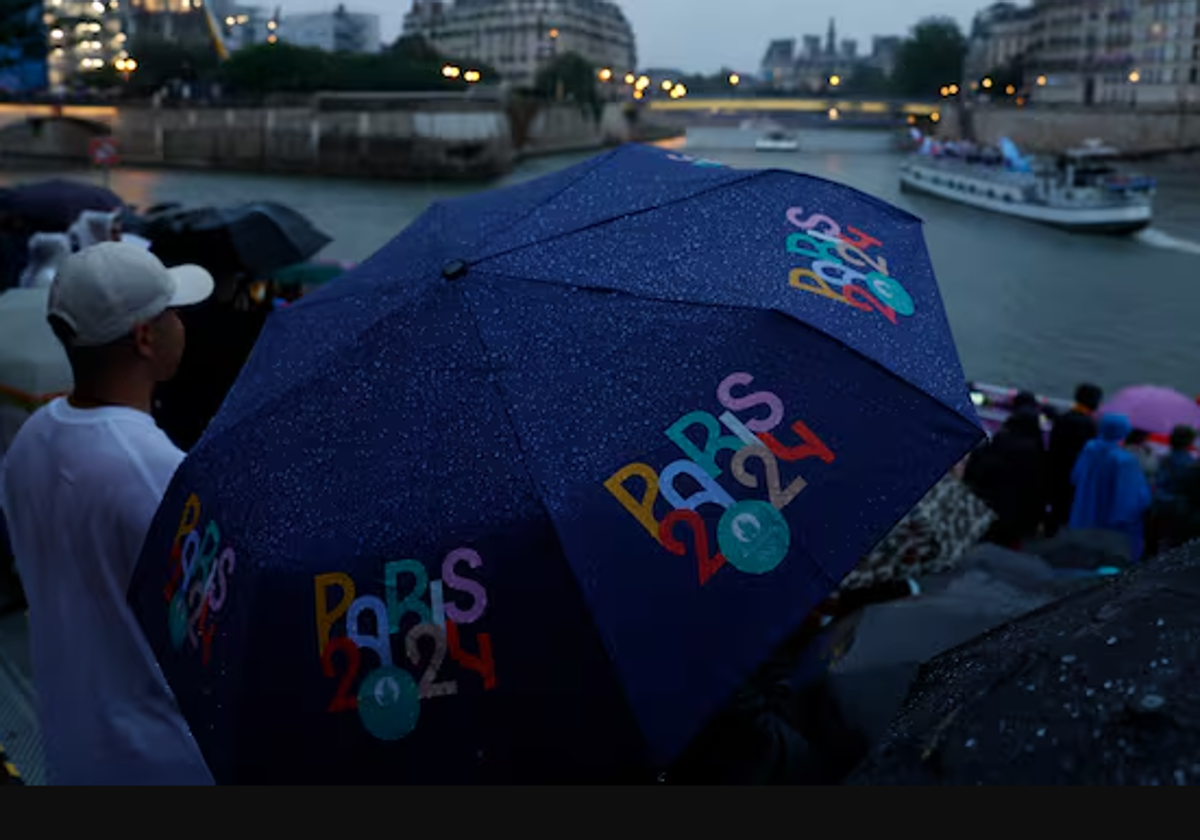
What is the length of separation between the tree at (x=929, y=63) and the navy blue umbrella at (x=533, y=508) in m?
79.2

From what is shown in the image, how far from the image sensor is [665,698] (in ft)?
4.61

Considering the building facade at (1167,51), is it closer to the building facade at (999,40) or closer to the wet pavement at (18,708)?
the building facade at (999,40)

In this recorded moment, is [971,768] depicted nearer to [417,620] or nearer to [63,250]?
[417,620]

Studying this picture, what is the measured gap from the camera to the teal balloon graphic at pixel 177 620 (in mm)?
1648

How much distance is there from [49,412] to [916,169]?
136ft

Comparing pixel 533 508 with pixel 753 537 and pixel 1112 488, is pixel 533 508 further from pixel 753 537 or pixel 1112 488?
pixel 1112 488

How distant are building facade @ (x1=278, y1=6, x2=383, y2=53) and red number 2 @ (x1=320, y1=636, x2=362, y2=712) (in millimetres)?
127926

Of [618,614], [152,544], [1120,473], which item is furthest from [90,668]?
[1120,473]

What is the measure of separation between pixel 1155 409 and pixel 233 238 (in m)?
5.74

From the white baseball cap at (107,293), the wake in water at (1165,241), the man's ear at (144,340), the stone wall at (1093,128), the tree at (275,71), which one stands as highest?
the tree at (275,71)

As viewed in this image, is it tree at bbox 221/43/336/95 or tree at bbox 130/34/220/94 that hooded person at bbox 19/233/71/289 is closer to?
tree at bbox 221/43/336/95

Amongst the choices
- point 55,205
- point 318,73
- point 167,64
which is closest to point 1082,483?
point 55,205

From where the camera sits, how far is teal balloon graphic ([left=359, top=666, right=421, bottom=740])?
1.42 m

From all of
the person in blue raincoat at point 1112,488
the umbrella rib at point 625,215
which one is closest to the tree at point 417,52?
the person in blue raincoat at point 1112,488
